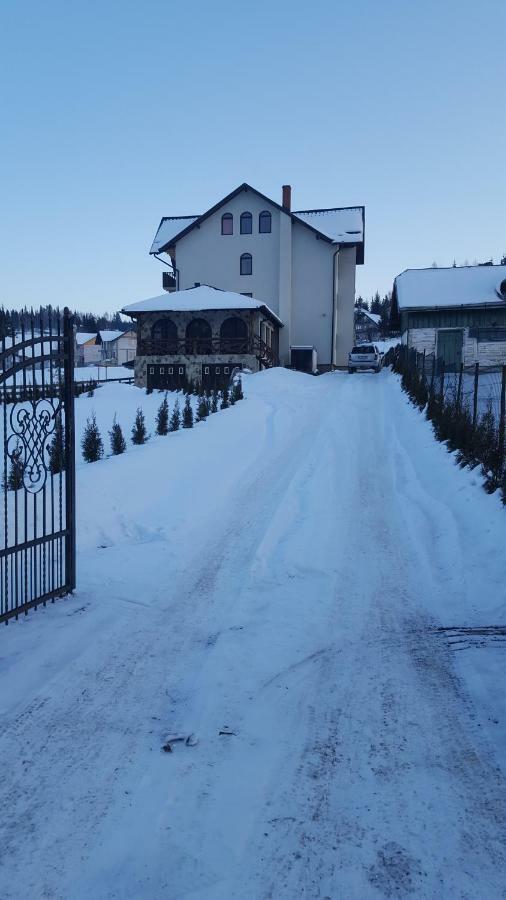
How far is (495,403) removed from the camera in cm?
1638

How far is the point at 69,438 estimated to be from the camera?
5.69 meters

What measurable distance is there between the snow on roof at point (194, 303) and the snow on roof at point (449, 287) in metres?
7.09

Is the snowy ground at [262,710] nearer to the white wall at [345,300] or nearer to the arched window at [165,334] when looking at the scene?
the arched window at [165,334]

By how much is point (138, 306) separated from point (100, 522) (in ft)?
78.1

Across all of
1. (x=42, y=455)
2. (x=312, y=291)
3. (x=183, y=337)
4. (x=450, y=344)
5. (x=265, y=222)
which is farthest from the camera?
(x=312, y=291)

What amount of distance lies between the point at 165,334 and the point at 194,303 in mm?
2524

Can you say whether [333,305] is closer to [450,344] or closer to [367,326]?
[450,344]

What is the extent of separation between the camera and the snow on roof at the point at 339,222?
119ft

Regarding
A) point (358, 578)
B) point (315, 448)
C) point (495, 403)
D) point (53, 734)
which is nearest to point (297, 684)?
point (53, 734)

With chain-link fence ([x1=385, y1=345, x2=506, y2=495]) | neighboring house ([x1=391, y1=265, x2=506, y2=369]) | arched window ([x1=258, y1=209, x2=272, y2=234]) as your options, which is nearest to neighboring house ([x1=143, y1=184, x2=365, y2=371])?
arched window ([x1=258, y1=209, x2=272, y2=234])

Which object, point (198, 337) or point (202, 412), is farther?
point (198, 337)

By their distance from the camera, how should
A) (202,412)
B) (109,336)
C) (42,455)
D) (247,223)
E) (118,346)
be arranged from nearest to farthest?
1. (42,455)
2. (202,412)
3. (247,223)
4. (118,346)
5. (109,336)

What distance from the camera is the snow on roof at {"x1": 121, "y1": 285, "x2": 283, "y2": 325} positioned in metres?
28.5

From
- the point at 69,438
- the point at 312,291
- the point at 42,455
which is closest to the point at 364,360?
the point at 312,291
